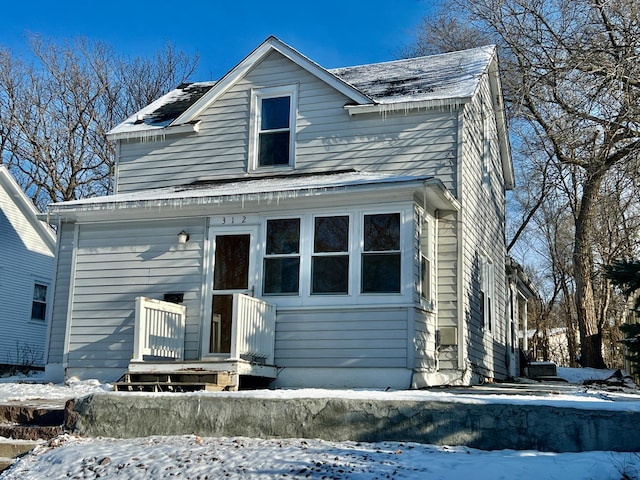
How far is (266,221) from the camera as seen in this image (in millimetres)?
11492

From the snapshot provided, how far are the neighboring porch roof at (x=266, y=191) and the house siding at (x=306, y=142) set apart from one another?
20.0 inches

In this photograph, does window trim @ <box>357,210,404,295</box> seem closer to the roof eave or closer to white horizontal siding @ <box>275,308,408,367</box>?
white horizontal siding @ <box>275,308,408,367</box>

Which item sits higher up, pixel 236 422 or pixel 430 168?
pixel 430 168

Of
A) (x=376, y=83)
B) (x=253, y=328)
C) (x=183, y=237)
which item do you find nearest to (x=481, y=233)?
(x=376, y=83)

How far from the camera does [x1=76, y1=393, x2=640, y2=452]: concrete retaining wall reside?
6062 millimetres

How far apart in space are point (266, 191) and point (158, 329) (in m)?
2.70

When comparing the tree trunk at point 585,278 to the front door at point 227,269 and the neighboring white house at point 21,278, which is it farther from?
the neighboring white house at point 21,278

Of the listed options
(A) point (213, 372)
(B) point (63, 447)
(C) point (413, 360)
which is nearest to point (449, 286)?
(C) point (413, 360)

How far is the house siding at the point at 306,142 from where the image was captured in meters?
12.3

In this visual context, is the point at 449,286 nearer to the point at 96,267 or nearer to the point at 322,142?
the point at 322,142

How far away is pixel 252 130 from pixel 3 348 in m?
12.8

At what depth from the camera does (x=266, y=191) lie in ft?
35.9

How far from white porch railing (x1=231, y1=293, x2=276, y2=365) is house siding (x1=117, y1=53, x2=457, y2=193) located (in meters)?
3.16

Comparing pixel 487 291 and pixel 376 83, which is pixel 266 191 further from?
pixel 487 291
